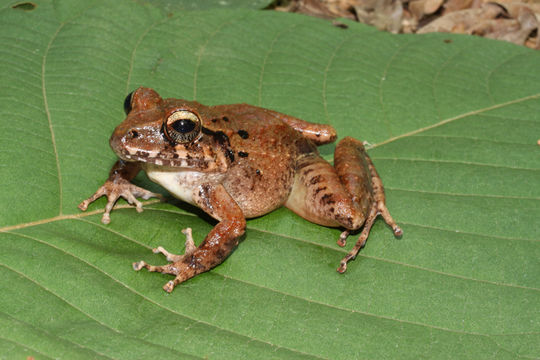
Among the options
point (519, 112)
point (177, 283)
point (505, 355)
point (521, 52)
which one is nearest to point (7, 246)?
point (177, 283)

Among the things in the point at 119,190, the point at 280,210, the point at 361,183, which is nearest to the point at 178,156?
the point at 119,190

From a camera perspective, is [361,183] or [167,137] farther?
[361,183]

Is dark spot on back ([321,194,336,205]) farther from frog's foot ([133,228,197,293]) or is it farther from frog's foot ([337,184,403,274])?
frog's foot ([133,228,197,293])

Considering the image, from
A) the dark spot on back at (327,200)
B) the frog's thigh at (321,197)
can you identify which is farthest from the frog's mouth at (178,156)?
the dark spot on back at (327,200)

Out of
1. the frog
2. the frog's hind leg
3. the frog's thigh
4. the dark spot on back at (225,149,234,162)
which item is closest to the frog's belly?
the frog

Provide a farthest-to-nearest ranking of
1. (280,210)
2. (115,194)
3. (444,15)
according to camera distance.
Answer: (444,15)
(280,210)
(115,194)

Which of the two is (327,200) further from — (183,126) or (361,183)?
(183,126)
